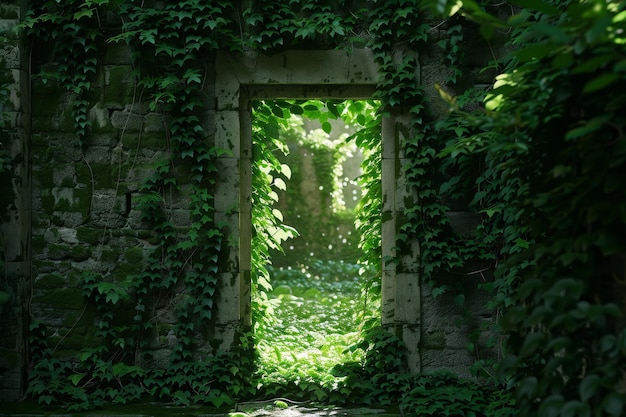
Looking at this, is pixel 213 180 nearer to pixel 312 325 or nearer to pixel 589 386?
pixel 312 325

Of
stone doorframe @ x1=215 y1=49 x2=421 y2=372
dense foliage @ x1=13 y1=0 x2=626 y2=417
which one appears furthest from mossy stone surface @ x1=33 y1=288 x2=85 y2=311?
stone doorframe @ x1=215 y1=49 x2=421 y2=372

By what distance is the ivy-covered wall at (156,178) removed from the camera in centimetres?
497

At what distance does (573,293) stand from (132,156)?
367cm

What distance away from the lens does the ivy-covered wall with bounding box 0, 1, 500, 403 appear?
16.3 feet

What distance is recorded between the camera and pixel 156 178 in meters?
5.02

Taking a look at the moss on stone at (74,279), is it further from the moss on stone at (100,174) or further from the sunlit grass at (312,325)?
the sunlit grass at (312,325)

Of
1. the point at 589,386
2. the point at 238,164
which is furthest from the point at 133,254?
the point at 589,386

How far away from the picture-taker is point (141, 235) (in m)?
5.08

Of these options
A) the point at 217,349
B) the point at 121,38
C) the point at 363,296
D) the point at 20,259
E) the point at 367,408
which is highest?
the point at 121,38

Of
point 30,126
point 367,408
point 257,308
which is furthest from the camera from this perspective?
point 257,308

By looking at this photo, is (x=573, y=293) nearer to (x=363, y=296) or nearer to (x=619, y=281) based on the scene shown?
(x=619, y=281)

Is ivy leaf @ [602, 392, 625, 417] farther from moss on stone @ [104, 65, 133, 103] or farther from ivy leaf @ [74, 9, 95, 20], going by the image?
ivy leaf @ [74, 9, 95, 20]

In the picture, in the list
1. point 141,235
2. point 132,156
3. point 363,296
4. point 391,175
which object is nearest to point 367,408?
point 363,296

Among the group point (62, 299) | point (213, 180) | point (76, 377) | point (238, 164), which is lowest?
point (76, 377)
